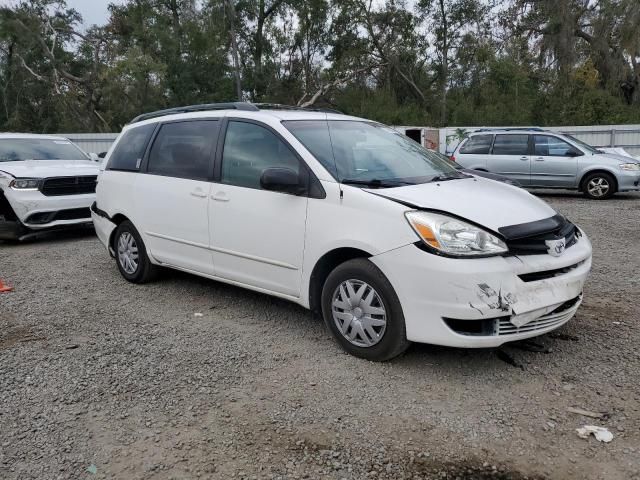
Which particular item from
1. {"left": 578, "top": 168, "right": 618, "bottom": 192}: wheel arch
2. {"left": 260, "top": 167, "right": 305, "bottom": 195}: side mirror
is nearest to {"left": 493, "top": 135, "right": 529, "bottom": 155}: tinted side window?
{"left": 578, "top": 168, "right": 618, "bottom": 192}: wheel arch

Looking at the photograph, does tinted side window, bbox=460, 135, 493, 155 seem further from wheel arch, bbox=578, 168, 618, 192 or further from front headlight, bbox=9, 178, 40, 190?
front headlight, bbox=9, 178, 40, 190

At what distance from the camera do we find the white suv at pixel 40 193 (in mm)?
8125

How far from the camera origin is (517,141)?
1318cm

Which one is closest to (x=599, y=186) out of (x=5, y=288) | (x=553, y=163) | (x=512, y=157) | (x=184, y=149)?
(x=553, y=163)

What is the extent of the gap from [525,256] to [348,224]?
46.0 inches

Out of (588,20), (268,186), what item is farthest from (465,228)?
(588,20)

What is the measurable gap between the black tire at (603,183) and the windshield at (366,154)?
8917mm

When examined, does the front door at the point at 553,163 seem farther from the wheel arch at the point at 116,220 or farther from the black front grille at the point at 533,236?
the wheel arch at the point at 116,220

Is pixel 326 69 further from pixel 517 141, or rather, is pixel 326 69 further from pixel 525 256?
pixel 525 256

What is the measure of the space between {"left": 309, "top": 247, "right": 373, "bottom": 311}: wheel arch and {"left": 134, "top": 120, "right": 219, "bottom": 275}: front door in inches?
48.5

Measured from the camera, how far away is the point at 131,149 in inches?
232

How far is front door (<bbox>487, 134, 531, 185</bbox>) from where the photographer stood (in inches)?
512

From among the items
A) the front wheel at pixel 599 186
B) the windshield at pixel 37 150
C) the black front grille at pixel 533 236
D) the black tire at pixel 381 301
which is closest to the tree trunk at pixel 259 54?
the front wheel at pixel 599 186

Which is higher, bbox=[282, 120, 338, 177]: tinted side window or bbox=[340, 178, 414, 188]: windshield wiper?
bbox=[282, 120, 338, 177]: tinted side window
